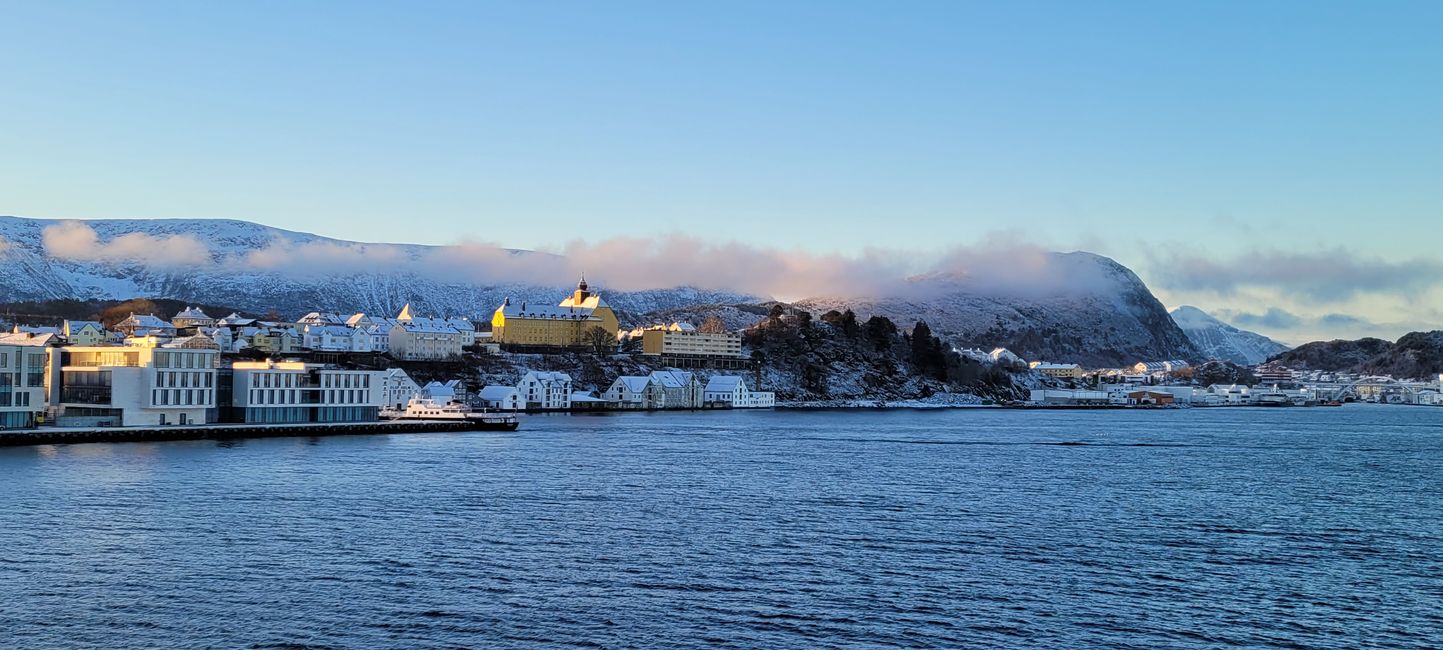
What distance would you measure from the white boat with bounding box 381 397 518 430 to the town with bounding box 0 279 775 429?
115 centimetres

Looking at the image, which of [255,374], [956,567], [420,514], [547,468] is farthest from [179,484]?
[255,374]

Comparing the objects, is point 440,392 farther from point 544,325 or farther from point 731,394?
point 544,325

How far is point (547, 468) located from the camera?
170 ft

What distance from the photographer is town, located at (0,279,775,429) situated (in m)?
67.9

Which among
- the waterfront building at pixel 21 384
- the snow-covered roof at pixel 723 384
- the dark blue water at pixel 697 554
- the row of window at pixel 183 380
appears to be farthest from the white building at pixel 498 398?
the dark blue water at pixel 697 554

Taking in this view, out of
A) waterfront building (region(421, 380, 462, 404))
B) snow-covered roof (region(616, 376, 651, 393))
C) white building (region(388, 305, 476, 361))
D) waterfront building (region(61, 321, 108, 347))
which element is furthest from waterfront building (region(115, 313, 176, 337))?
snow-covered roof (region(616, 376, 651, 393))

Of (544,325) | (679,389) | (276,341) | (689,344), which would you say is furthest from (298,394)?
(544,325)

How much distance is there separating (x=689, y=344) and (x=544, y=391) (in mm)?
41327

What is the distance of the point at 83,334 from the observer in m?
124

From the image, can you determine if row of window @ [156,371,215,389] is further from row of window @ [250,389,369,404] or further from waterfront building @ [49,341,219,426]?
row of window @ [250,389,369,404]

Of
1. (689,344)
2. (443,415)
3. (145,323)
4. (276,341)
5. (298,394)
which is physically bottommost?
(443,415)

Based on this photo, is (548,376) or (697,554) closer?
(697,554)

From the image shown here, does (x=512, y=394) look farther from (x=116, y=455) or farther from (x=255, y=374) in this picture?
(x=116, y=455)

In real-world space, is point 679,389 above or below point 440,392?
above
